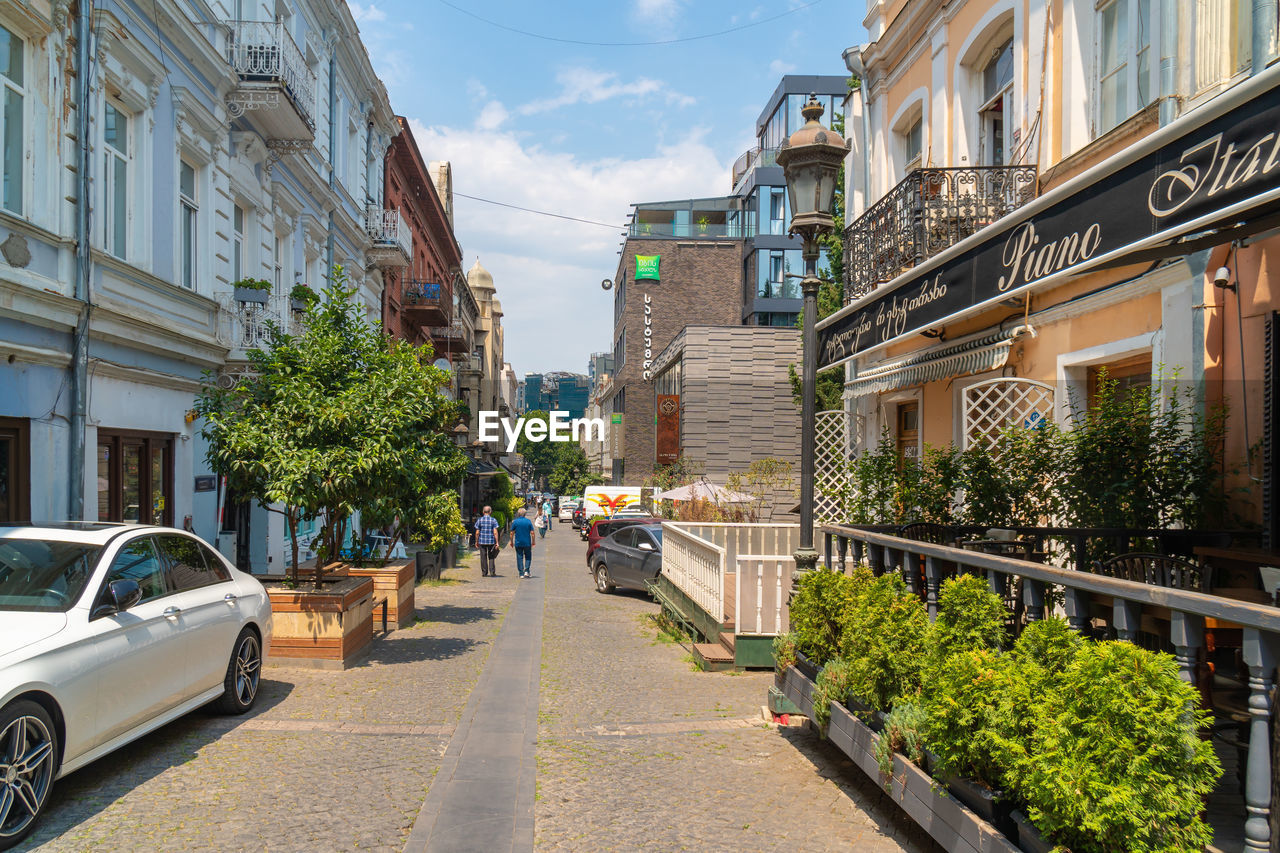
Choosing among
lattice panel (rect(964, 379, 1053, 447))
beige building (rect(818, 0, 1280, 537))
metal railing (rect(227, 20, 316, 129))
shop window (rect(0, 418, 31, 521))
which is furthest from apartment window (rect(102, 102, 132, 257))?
lattice panel (rect(964, 379, 1053, 447))

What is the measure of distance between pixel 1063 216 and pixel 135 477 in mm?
11814

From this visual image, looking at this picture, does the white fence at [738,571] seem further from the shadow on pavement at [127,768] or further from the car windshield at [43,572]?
the car windshield at [43,572]

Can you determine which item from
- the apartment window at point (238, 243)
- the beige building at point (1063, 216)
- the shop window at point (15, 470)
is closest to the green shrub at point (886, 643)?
the beige building at point (1063, 216)

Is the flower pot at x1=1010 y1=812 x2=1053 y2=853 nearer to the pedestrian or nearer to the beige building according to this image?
the beige building

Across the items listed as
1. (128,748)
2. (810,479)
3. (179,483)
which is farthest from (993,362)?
(179,483)

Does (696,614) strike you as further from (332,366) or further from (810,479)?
(332,366)

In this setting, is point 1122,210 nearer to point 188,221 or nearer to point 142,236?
point 142,236

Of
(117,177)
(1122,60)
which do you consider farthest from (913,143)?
(117,177)

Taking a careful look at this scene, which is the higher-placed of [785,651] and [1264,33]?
[1264,33]

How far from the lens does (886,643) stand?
196 inches

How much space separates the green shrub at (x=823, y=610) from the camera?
5945 millimetres

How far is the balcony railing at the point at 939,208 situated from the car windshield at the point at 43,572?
7.82 metres

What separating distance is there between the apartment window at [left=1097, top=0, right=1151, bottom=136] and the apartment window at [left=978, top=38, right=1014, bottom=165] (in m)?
1.95

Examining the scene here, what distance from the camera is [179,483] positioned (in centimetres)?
1338
